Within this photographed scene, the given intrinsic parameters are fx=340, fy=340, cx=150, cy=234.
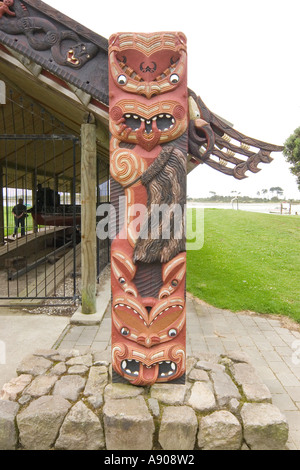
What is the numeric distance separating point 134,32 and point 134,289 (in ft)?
6.27

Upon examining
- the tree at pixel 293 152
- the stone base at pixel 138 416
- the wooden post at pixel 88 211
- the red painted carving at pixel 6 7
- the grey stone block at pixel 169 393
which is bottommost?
the stone base at pixel 138 416

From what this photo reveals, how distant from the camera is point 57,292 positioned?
6.25 m

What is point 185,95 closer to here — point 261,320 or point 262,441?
point 262,441

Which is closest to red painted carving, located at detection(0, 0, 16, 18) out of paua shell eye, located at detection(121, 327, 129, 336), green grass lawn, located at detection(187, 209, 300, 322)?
paua shell eye, located at detection(121, 327, 129, 336)

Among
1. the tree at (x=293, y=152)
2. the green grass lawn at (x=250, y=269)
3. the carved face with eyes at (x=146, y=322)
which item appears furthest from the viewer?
the tree at (x=293, y=152)

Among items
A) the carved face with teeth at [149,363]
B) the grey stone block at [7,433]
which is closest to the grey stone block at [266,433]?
the carved face with teeth at [149,363]

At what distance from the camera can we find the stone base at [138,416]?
2.41 meters

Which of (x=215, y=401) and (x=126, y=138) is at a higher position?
(x=126, y=138)

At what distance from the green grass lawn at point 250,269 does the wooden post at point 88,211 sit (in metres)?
2.21

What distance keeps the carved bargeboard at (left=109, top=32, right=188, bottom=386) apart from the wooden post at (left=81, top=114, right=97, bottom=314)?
7.15 ft

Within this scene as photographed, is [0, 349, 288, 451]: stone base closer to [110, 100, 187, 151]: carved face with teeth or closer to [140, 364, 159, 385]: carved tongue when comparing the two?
[140, 364, 159, 385]: carved tongue

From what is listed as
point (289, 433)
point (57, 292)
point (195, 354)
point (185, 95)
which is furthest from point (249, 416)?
point (57, 292)

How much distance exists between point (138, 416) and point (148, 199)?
157 centimetres

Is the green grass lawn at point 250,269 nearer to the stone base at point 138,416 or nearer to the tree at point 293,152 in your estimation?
the stone base at point 138,416
